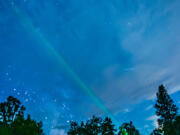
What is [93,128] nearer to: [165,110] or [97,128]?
[97,128]

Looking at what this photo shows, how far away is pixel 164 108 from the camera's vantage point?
45969 millimetres

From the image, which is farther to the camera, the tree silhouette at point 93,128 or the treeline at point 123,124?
the tree silhouette at point 93,128

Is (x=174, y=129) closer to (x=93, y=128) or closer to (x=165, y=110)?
(x=165, y=110)

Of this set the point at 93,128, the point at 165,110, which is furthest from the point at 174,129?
the point at 93,128

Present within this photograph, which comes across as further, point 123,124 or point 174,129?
point 123,124

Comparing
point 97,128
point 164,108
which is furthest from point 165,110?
point 97,128

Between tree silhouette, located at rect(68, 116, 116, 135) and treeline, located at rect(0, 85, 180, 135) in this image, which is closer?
treeline, located at rect(0, 85, 180, 135)

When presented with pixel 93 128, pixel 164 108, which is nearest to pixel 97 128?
pixel 93 128

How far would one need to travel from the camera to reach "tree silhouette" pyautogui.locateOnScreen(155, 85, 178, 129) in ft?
146

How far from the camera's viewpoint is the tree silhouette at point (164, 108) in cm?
4455

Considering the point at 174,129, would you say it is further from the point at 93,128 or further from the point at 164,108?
the point at 93,128

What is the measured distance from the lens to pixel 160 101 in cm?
4734

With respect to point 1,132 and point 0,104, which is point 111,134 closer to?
point 0,104

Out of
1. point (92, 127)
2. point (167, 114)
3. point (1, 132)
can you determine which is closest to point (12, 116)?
point (1, 132)
